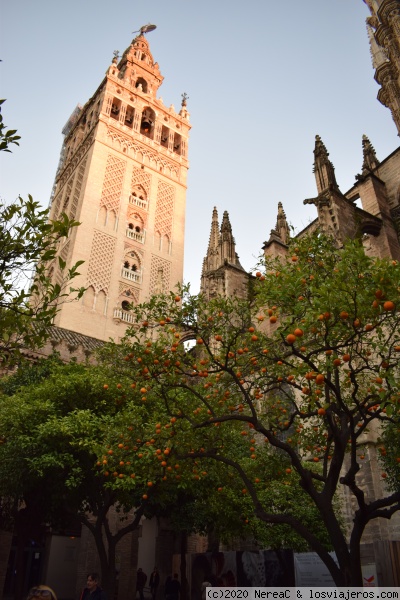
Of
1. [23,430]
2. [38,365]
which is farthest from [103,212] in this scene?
[23,430]

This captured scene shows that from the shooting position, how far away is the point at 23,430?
11.3 meters

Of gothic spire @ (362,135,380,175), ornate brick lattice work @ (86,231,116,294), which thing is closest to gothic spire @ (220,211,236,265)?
gothic spire @ (362,135,380,175)

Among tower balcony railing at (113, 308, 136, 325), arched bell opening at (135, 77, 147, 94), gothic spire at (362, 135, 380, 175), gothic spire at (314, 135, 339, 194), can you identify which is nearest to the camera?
gothic spire at (314, 135, 339, 194)

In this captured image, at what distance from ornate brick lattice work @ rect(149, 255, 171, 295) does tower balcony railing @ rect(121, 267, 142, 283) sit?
1.01m

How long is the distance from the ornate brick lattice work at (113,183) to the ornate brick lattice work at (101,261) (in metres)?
3.02

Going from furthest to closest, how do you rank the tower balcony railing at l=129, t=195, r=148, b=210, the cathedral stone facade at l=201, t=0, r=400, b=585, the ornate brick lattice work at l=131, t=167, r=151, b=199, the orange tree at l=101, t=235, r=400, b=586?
the ornate brick lattice work at l=131, t=167, r=151, b=199 → the tower balcony railing at l=129, t=195, r=148, b=210 → the cathedral stone facade at l=201, t=0, r=400, b=585 → the orange tree at l=101, t=235, r=400, b=586

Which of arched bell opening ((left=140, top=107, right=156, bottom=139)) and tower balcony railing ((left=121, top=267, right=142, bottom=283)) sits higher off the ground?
arched bell opening ((left=140, top=107, right=156, bottom=139))

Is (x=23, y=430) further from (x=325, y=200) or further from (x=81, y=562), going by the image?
(x=325, y=200)

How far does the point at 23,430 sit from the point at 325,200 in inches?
482

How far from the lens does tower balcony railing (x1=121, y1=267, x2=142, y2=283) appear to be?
31359 millimetres

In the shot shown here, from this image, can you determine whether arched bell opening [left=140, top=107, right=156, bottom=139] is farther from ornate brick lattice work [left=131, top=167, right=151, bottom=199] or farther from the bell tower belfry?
ornate brick lattice work [left=131, top=167, right=151, bottom=199]

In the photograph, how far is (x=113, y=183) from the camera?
3425 centimetres

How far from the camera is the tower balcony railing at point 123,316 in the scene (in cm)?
2901

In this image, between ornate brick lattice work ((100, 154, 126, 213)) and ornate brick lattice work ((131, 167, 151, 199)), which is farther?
ornate brick lattice work ((131, 167, 151, 199))
